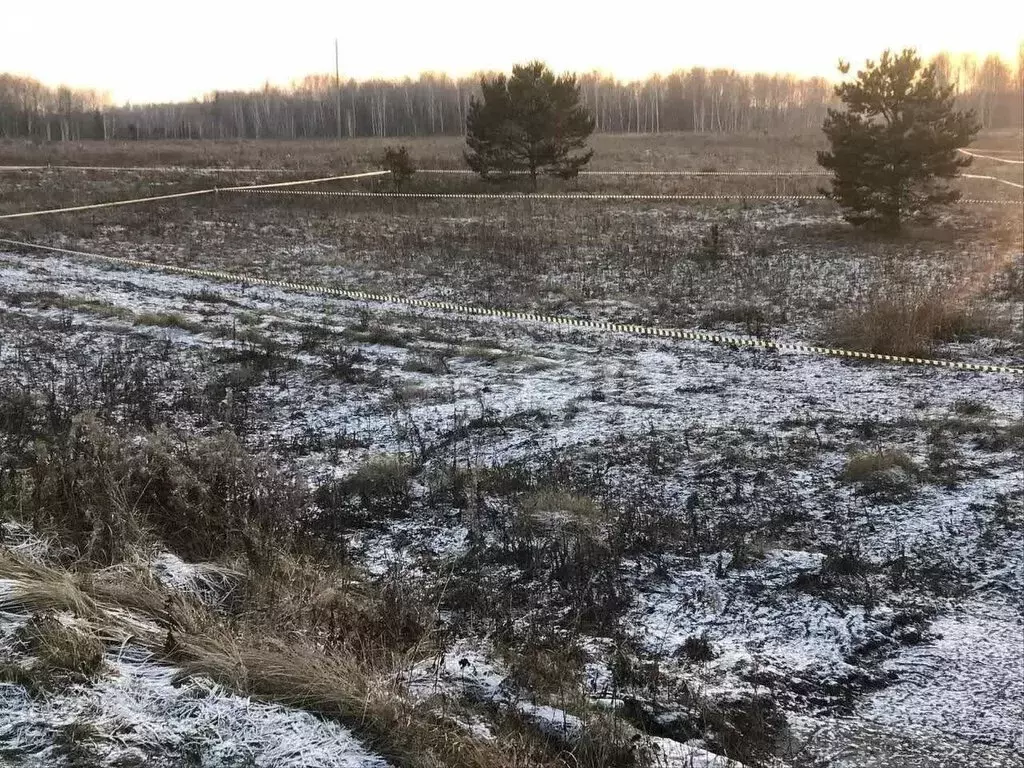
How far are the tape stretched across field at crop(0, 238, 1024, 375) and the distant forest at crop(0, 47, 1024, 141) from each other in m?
61.2

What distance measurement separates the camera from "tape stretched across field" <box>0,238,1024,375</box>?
31.8 ft

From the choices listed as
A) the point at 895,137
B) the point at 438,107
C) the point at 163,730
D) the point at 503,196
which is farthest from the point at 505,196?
the point at 438,107

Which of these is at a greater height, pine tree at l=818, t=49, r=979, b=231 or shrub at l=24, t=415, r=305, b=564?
pine tree at l=818, t=49, r=979, b=231

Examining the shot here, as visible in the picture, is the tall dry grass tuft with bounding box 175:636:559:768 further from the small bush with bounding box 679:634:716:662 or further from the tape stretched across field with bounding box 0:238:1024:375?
the tape stretched across field with bounding box 0:238:1024:375

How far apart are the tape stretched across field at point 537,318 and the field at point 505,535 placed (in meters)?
0.24

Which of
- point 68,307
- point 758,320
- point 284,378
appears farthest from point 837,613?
point 68,307

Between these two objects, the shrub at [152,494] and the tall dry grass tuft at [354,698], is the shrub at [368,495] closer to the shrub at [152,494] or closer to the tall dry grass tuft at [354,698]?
the shrub at [152,494]

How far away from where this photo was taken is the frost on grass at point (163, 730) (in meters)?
2.49

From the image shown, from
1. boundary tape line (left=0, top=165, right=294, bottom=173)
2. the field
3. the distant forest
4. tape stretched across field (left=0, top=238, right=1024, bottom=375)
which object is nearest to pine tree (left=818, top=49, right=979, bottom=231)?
the field

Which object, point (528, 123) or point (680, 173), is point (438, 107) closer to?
point (680, 173)

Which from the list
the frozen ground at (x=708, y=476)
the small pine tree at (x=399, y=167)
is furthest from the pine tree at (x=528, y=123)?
the frozen ground at (x=708, y=476)

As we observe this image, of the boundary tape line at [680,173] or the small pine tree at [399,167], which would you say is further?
the boundary tape line at [680,173]

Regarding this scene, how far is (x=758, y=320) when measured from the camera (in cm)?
1216

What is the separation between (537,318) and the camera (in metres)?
12.9
